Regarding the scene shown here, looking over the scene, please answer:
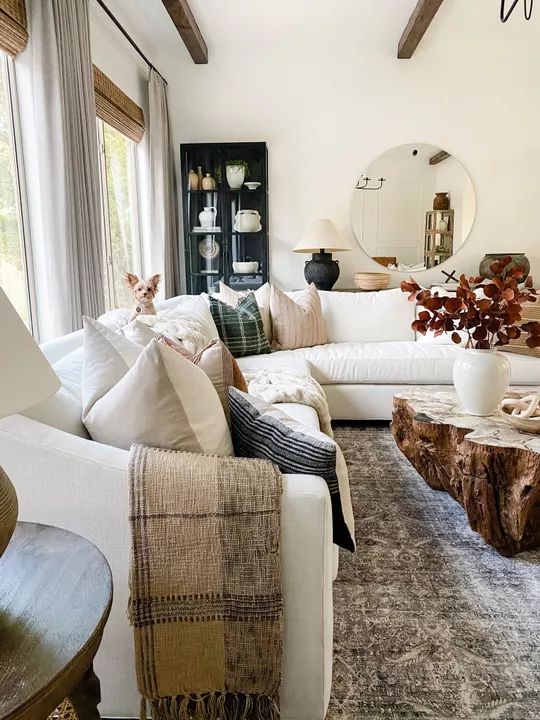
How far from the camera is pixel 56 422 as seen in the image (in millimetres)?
1283

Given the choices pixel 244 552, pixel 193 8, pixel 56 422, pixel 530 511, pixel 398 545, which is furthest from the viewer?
pixel 193 8

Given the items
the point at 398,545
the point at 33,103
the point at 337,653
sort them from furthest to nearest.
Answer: the point at 33,103 → the point at 398,545 → the point at 337,653

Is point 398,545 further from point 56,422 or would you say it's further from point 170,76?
point 170,76

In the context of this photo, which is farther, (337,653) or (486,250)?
(486,250)

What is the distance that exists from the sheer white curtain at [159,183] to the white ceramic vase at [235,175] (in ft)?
1.69

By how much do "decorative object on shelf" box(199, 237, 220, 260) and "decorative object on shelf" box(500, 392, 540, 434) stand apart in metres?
3.07

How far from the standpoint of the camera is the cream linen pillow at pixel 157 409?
1.23 m

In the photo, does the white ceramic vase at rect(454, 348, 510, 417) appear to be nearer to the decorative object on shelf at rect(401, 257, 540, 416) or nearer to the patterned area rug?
the decorative object on shelf at rect(401, 257, 540, 416)

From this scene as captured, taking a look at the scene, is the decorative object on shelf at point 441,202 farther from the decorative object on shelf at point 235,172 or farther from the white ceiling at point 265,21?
the decorative object on shelf at point 235,172

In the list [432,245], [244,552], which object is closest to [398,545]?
[244,552]

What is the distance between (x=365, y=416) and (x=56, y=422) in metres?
2.44

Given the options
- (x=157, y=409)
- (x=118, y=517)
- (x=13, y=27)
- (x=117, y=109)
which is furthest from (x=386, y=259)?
(x=118, y=517)

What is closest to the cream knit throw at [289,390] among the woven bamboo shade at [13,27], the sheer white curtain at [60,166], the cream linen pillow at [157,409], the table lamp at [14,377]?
the sheer white curtain at [60,166]

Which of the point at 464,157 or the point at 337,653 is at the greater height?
the point at 464,157
